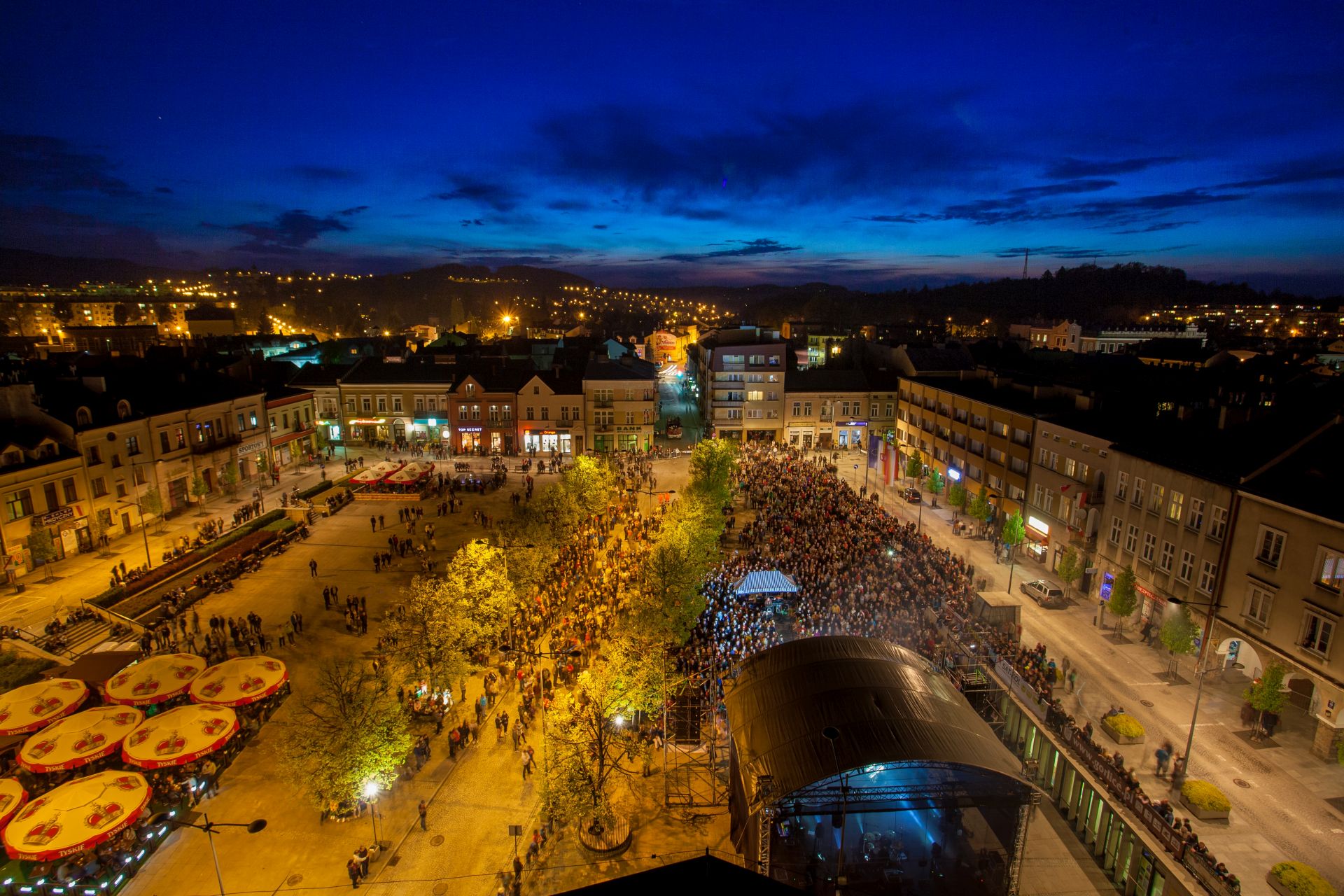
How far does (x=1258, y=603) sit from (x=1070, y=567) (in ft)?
26.2

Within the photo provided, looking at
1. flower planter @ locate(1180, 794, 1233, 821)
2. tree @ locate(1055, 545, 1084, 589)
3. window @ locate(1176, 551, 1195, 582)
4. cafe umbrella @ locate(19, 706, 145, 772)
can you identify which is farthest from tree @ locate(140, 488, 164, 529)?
window @ locate(1176, 551, 1195, 582)

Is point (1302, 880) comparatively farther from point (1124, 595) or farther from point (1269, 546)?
point (1124, 595)

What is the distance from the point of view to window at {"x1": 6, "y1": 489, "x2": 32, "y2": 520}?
3228cm

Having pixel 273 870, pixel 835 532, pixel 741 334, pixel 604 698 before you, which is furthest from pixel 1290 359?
pixel 273 870

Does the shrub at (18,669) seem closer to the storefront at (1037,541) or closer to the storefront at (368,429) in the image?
the storefront at (368,429)

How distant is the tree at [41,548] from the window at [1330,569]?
5291 centimetres

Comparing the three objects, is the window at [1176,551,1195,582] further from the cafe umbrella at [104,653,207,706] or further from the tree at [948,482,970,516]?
the cafe umbrella at [104,653,207,706]

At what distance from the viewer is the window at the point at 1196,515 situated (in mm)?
25812

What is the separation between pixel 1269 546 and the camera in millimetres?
22891

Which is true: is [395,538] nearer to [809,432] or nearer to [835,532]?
[835,532]

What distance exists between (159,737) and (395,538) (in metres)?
18.6

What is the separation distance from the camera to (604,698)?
17.8 meters

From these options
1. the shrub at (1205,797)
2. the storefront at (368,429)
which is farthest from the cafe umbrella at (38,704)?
the storefront at (368,429)

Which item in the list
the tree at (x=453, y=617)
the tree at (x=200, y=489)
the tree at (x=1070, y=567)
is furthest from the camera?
the tree at (x=200, y=489)
